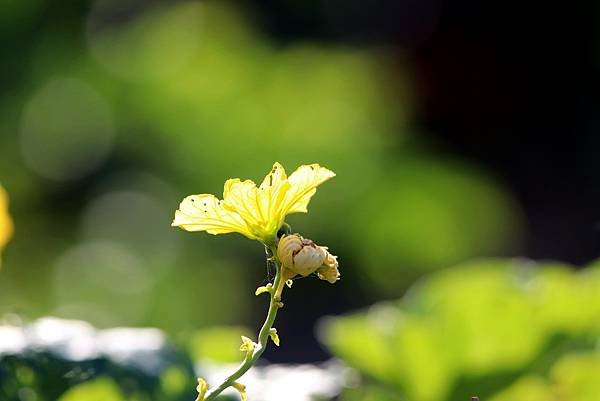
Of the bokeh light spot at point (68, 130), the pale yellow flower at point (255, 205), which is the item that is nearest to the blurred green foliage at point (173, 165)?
the bokeh light spot at point (68, 130)

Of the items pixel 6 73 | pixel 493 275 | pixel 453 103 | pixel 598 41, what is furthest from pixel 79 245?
pixel 598 41

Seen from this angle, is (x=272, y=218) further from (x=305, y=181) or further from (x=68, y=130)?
(x=68, y=130)

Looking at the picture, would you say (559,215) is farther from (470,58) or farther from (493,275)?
(493,275)

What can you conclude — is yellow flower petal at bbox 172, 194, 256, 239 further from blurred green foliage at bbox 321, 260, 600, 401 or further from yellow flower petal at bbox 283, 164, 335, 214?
blurred green foliage at bbox 321, 260, 600, 401

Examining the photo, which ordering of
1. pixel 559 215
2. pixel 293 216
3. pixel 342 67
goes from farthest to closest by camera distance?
pixel 559 215 < pixel 342 67 < pixel 293 216

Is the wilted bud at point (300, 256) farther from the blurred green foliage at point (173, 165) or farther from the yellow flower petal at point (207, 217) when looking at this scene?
the blurred green foliage at point (173, 165)

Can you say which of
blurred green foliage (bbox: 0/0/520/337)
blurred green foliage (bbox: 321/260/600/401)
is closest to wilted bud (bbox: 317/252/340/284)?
blurred green foliage (bbox: 321/260/600/401)
